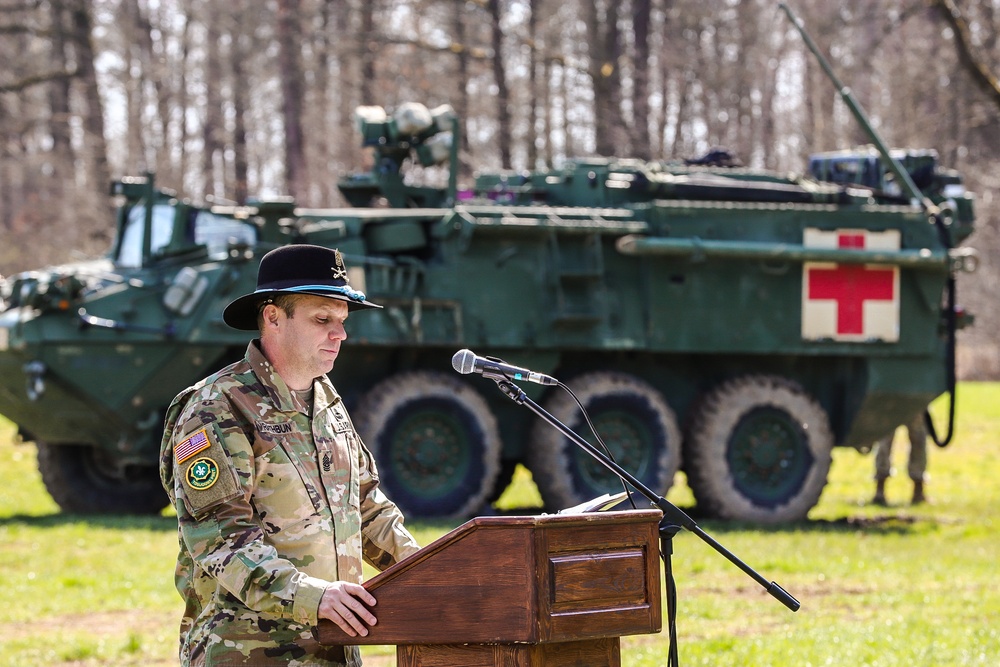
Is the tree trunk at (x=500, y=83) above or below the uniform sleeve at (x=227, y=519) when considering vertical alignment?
above

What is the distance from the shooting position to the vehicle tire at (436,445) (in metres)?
13.4

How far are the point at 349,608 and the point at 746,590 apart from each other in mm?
6863

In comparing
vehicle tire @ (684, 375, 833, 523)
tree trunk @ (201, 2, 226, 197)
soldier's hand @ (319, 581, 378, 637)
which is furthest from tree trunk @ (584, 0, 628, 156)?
soldier's hand @ (319, 581, 378, 637)

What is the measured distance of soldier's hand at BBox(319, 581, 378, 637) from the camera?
3.83 metres

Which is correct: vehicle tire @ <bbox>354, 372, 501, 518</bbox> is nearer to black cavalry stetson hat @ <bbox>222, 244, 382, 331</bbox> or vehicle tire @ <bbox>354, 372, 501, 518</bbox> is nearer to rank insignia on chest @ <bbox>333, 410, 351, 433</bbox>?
rank insignia on chest @ <bbox>333, 410, 351, 433</bbox>

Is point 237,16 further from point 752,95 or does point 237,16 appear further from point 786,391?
point 786,391

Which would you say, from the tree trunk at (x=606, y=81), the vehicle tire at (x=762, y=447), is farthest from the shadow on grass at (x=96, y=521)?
the tree trunk at (x=606, y=81)

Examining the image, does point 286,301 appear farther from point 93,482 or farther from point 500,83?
point 500,83

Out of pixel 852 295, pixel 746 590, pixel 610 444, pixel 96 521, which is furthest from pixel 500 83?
pixel 746 590

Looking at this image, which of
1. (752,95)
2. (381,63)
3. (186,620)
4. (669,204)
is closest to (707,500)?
(669,204)

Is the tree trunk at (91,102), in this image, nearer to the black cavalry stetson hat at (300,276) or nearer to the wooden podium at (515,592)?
the black cavalry stetson hat at (300,276)

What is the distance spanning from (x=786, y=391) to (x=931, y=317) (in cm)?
164

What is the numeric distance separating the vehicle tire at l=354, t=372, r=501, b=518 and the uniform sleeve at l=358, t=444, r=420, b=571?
28.4 ft

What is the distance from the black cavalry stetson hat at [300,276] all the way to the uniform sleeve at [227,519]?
0.35 metres
